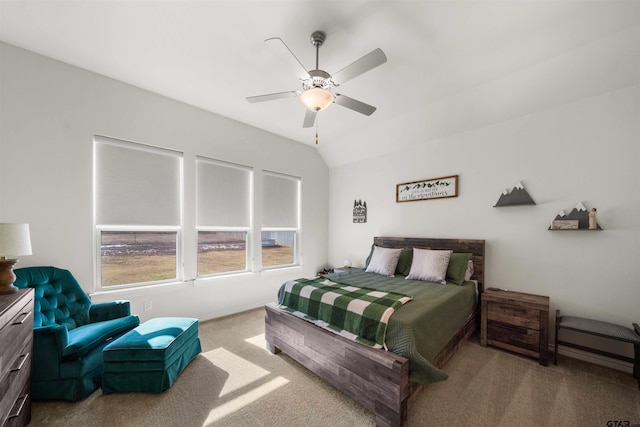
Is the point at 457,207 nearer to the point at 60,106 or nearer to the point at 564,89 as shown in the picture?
the point at 564,89

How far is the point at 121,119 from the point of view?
2979 millimetres

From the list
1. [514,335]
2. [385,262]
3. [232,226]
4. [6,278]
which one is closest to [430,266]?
[385,262]

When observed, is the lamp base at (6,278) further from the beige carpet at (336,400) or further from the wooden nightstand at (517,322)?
the wooden nightstand at (517,322)

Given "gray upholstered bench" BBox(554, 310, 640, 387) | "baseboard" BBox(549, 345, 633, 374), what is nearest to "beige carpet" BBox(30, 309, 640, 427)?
"baseboard" BBox(549, 345, 633, 374)

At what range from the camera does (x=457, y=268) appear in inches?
125

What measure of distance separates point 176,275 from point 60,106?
2.28 m

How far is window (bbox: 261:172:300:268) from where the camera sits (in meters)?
4.45

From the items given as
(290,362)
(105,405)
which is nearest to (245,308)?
(290,362)

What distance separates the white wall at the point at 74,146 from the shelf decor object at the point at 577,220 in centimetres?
428

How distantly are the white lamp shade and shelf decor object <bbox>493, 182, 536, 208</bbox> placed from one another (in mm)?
4711

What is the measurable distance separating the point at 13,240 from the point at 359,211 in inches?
169

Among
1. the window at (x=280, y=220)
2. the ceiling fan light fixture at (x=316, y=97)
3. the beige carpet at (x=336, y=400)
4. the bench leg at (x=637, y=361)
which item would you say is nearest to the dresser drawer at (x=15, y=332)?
the beige carpet at (x=336, y=400)

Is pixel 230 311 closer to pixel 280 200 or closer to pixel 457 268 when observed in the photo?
pixel 280 200

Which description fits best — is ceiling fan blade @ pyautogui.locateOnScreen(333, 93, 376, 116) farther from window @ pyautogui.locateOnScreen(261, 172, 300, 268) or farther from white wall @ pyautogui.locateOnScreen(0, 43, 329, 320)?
window @ pyautogui.locateOnScreen(261, 172, 300, 268)
